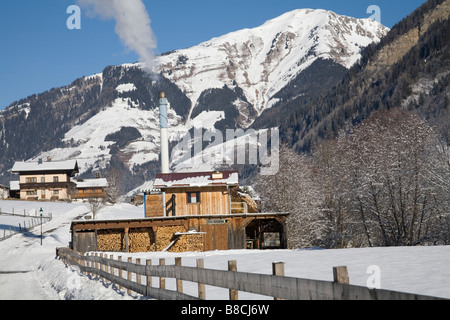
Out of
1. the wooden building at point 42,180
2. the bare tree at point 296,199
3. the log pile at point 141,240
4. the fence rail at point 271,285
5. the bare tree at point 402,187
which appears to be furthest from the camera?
the wooden building at point 42,180

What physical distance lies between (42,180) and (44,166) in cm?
317

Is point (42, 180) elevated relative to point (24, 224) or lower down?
elevated

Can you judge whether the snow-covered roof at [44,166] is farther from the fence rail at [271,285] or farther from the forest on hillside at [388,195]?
the fence rail at [271,285]

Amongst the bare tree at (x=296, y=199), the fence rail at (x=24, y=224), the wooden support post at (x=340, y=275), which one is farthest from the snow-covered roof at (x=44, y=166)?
the wooden support post at (x=340, y=275)

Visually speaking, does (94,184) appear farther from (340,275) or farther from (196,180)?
(340,275)

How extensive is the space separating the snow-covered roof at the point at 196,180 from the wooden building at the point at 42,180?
71.2m

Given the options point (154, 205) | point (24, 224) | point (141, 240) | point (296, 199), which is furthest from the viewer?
point (24, 224)

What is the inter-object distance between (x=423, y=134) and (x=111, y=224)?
25.5 meters

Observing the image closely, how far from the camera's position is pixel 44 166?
11569 cm

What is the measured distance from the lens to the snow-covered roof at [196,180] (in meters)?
47.6

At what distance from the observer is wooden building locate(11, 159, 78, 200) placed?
114m

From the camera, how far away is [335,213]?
53.4m

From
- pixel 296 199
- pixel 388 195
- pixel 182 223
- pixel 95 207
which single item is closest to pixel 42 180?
pixel 95 207
